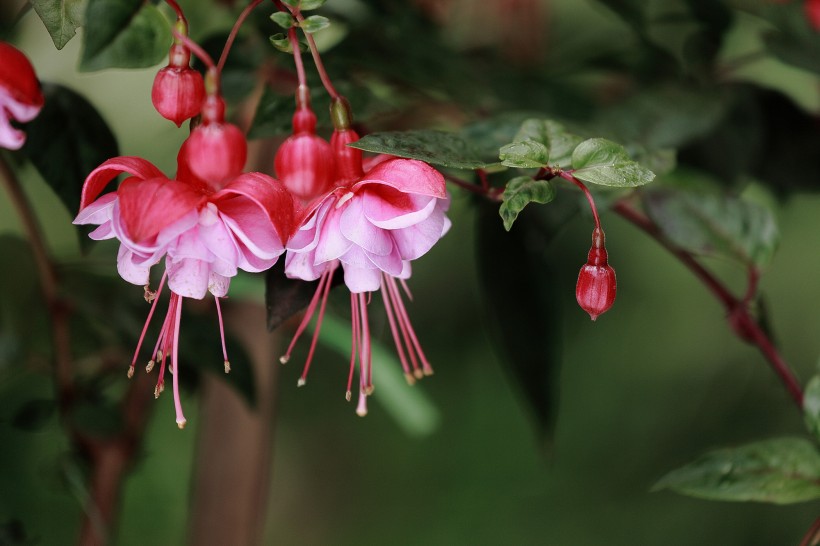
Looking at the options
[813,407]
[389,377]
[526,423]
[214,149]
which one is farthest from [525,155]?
[526,423]

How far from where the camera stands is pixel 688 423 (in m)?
1.02

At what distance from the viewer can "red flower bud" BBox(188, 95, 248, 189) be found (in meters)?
0.31

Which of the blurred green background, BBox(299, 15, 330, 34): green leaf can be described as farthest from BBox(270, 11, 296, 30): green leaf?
the blurred green background

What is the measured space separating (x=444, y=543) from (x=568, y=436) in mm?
210

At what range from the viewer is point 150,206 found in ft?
0.95

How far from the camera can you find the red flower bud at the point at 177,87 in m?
0.31

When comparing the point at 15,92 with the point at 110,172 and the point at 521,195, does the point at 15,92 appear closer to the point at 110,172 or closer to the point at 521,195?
the point at 110,172

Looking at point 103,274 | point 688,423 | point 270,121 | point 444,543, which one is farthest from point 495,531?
point 270,121

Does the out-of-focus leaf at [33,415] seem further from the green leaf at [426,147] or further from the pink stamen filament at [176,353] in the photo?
the green leaf at [426,147]

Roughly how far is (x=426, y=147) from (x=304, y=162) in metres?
0.05

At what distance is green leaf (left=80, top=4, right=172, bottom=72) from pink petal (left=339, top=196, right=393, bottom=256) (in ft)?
0.39

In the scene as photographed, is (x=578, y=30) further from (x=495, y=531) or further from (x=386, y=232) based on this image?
(x=386, y=232)

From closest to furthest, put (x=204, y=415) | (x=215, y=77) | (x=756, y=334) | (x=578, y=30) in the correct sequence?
(x=215, y=77), (x=756, y=334), (x=204, y=415), (x=578, y=30)

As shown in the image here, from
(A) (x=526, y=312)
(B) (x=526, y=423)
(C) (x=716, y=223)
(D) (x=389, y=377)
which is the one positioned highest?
(C) (x=716, y=223)
